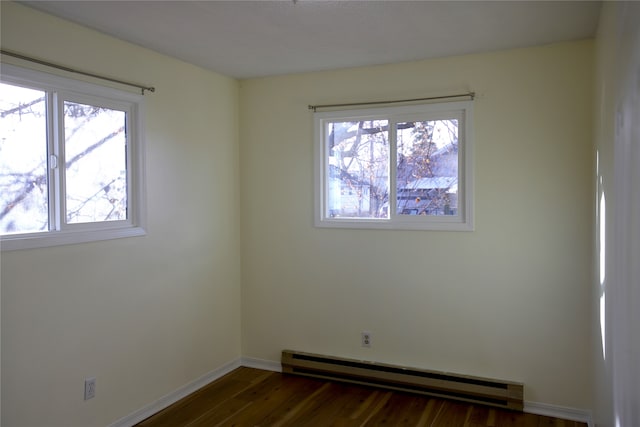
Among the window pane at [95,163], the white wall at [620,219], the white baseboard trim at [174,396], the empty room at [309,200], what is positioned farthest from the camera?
the white baseboard trim at [174,396]

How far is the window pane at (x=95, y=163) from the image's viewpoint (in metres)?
2.99

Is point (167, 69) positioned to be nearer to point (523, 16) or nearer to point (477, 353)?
point (523, 16)

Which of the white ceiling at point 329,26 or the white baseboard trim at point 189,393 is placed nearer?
the white ceiling at point 329,26

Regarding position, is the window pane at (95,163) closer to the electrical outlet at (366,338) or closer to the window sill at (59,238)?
the window sill at (59,238)

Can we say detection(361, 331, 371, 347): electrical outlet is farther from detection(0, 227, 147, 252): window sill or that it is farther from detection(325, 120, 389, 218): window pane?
detection(0, 227, 147, 252): window sill

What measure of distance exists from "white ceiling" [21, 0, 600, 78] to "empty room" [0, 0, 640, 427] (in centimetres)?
2

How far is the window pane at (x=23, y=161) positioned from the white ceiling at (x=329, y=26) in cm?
51

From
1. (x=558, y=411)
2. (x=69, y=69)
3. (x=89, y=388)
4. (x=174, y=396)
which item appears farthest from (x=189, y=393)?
(x=558, y=411)

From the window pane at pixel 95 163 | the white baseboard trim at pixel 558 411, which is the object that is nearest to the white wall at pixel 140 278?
the window pane at pixel 95 163

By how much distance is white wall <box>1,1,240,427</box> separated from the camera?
271 centimetres

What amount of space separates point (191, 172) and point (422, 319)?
206 cm

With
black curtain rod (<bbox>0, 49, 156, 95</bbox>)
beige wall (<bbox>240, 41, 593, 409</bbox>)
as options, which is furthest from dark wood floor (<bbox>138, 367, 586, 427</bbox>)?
black curtain rod (<bbox>0, 49, 156, 95</bbox>)

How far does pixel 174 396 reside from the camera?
3707mm

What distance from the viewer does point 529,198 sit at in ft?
11.4
